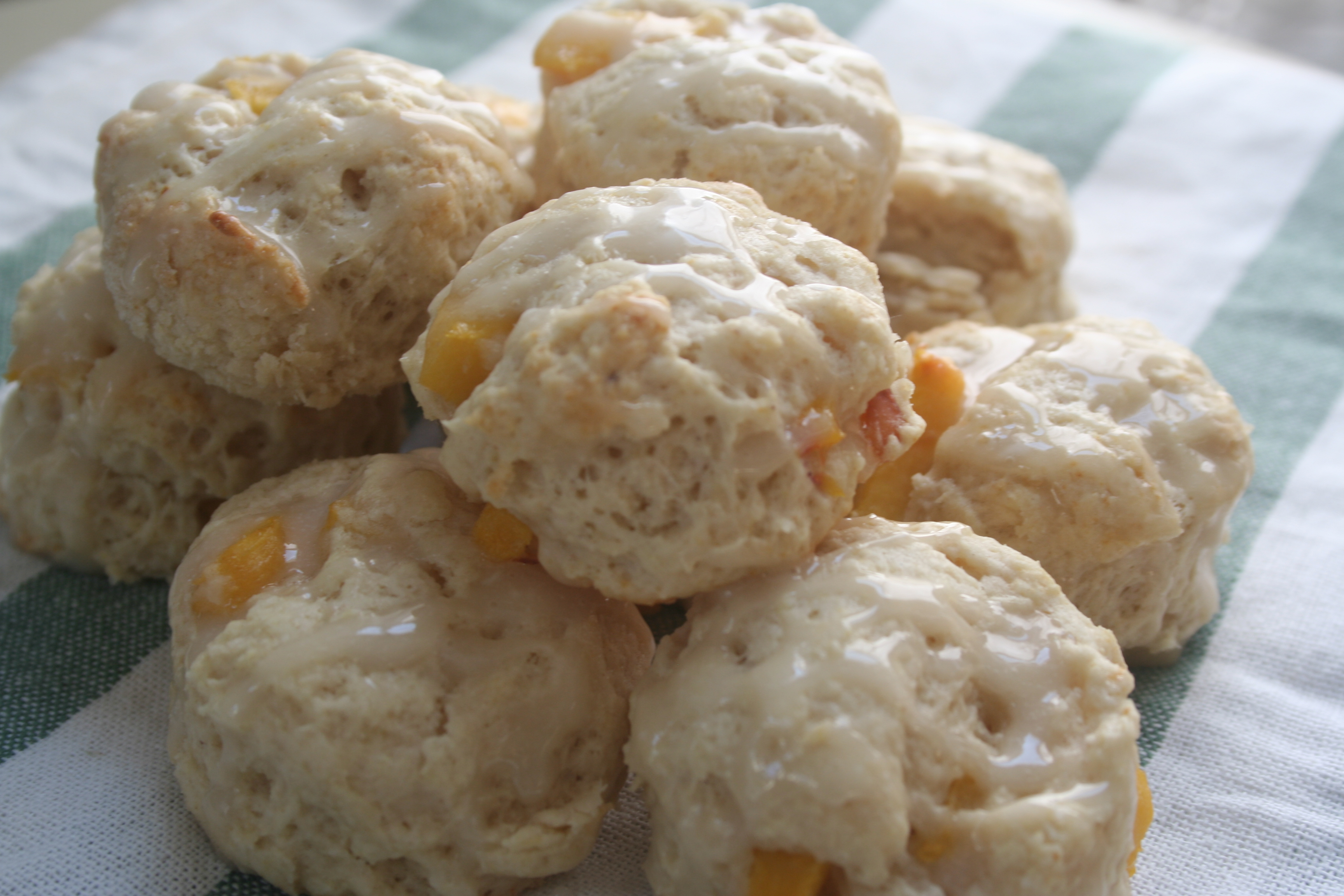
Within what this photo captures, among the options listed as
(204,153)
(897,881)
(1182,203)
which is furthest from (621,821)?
(1182,203)

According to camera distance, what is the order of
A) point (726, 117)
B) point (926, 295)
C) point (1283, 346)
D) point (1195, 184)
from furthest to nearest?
point (1195, 184), point (1283, 346), point (926, 295), point (726, 117)

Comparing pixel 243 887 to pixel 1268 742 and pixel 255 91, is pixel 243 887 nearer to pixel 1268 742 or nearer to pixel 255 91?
pixel 255 91

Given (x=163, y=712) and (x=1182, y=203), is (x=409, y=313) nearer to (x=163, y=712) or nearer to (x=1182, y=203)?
(x=163, y=712)

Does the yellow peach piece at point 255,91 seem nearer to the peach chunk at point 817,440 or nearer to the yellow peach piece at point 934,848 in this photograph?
the peach chunk at point 817,440

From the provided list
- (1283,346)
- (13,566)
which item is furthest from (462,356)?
(1283,346)

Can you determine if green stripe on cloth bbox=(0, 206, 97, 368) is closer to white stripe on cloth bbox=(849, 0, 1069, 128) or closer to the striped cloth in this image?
the striped cloth
